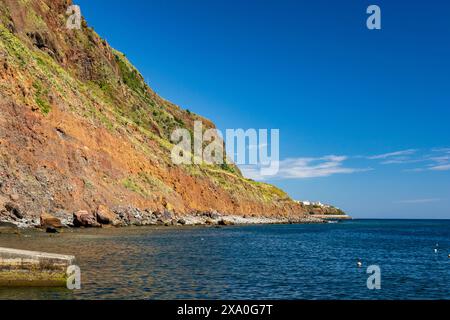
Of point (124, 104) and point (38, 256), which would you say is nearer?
point (38, 256)

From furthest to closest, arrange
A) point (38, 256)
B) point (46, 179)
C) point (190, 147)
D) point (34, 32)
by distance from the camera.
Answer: point (190, 147)
point (34, 32)
point (46, 179)
point (38, 256)

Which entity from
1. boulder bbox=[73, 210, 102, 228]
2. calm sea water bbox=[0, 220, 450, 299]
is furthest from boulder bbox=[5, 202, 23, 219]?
calm sea water bbox=[0, 220, 450, 299]

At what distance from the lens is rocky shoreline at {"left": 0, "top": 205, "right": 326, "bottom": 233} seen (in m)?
58.5

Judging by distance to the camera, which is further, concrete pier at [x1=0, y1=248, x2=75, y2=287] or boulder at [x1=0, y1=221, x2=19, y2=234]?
boulder at [x1=0, y1=221, x2=19, y2=234]

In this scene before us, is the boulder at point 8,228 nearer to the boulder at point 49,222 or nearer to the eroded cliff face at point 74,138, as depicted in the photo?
the boulder at point 49,222

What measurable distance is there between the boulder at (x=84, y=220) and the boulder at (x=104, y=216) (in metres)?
3.35

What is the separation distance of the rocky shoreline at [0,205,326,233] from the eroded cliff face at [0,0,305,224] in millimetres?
1628

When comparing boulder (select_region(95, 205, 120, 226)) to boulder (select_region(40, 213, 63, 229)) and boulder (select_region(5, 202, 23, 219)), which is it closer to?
boulder (select_region(40, 213, 63, 229))

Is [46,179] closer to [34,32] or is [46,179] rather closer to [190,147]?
[34,32]
